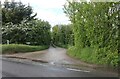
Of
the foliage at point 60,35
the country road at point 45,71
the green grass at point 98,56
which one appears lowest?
the country road at point 45,71

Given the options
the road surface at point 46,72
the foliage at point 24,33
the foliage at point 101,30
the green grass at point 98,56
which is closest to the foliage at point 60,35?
the foliage at point 24,33

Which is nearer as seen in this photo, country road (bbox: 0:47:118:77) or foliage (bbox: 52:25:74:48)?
country road (bbox: 0:47:118:77)

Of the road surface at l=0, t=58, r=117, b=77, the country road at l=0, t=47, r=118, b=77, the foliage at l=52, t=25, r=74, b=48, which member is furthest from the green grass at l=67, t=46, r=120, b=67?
the foliage at l=52, t=25, r=74, b=48

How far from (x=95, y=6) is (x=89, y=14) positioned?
939 mm

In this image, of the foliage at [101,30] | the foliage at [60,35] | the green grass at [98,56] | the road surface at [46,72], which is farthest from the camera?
the foliage at [60,35]

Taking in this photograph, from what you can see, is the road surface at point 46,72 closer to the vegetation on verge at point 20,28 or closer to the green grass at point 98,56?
the green grass at point 98,56

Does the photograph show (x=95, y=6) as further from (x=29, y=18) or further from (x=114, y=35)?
(x=29, y=18)

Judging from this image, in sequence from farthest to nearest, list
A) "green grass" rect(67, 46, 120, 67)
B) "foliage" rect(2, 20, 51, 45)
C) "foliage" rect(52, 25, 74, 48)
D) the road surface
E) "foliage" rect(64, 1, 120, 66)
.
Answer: "foliage" rect(52, 25, 74, 48), "foliage" rect(2, 20, 51, 45), "foliage" rect(64, 1, 120, 66), "green grass" rect(67, 46, 120, 67), the road surface

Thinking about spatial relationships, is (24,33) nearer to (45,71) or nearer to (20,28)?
(20,28)

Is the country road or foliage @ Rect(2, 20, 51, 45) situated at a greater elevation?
foliage @ Rect(2, 20, 51, 45)

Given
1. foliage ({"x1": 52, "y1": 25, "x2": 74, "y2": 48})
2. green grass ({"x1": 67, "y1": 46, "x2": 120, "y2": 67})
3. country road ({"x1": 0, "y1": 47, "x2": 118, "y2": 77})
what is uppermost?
foliage ({"x1": 52, "y1": 25, "x2": 74, "y2": 48})

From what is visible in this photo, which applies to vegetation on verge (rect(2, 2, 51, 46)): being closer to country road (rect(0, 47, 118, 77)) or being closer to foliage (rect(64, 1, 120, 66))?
foliage (rect(64, 1, 120, 66))

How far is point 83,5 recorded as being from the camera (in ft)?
47.2

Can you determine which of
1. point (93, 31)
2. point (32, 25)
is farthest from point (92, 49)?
point (32, 25)
